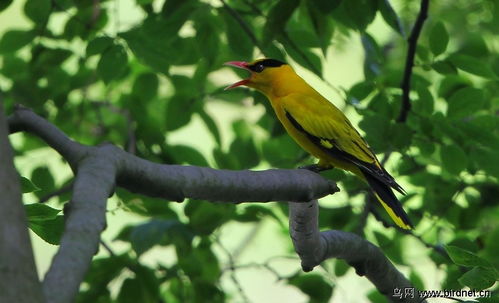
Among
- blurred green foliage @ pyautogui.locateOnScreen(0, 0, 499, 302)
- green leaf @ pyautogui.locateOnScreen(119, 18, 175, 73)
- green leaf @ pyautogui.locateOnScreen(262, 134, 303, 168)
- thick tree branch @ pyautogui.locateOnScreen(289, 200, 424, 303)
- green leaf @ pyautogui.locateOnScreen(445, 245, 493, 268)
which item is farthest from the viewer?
green leaf @ pyautogui.locateOnScreen(262, 134, 303, 168)

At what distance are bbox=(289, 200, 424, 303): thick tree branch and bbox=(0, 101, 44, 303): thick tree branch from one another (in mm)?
1668

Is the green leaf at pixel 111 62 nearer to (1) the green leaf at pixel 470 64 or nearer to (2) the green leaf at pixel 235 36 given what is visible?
(2) the green leaf at pixel 235 36

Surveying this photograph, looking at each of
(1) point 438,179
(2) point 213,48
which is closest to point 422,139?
(1) point 438,179

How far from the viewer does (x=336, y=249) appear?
12.1 feet

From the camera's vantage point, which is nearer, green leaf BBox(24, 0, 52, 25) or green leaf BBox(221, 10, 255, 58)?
green leaf BBox(24, 0, 52, 25)

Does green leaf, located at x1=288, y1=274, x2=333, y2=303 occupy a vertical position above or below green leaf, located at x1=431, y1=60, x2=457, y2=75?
below

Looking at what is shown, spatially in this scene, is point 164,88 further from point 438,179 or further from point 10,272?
point 10,272

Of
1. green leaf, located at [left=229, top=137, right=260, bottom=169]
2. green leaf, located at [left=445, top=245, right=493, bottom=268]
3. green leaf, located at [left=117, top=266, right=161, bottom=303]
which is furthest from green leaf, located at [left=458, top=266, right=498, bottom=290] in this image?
green leaf, located at [left=229, top=137, right=260, bottom=169]

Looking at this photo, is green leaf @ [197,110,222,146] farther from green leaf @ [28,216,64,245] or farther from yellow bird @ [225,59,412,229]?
green leaf @ [28,216,64,245]

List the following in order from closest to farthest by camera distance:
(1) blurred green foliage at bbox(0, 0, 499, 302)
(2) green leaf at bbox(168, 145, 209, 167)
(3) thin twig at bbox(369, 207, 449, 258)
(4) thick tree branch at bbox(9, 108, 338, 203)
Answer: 1. (4) thick tree branch at bbox(9, 108, 338, 203)
2. (1) blurred green foliage at bbox(0, 0, 499, 302)
3. (3) thin twig at bbox(369, 207, 449, 258)
4. (2) green leaf at bbox(168, 145, 209, 167)

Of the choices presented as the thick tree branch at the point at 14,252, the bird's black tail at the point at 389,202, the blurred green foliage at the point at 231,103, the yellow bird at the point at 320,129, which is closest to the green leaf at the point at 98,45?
the blurred green foliage at the point at 231,103

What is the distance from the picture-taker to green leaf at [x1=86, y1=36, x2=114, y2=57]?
4773mm

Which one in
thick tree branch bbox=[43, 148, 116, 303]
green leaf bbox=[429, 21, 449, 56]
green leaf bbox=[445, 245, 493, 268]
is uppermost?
thick tree branch bbox=[43, 148, 116, 303]

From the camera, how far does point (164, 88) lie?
748 cm
